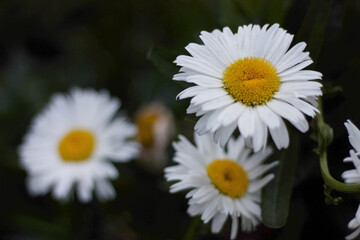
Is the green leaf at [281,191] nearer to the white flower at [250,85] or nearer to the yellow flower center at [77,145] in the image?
the white flower at [250,85]

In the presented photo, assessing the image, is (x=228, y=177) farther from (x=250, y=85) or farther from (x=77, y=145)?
(x=77, y=145)

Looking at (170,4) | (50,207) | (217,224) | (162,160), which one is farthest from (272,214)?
(170,4)

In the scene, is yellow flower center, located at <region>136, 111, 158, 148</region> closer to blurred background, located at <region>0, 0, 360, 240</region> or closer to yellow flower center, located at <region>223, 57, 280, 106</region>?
blurred background, located at <region>0, 0, 360, 240</region>

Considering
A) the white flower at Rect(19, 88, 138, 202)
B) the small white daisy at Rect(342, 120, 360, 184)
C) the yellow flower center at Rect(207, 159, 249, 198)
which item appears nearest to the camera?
the small white daisy at Rect(342, 120, 360, 184)

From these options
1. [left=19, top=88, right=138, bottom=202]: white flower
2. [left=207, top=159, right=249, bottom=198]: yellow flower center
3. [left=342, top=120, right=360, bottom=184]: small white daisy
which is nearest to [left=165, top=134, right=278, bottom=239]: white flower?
[left=207, top=159, right=249, bottom=198]: yellow flower center

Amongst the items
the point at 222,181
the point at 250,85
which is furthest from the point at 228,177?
the point at 250,85

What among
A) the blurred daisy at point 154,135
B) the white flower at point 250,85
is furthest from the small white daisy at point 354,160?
the blurred daisy at point 154,135
